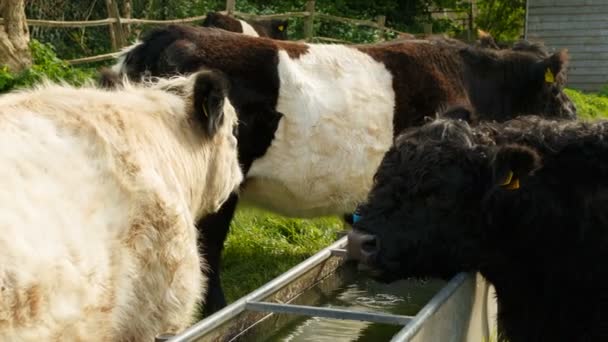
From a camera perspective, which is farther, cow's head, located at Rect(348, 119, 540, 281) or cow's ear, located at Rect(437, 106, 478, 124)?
cow's ear, located at Rect(437, 106, 478, 124)

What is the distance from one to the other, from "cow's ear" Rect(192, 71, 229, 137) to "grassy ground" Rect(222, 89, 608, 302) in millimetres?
2725

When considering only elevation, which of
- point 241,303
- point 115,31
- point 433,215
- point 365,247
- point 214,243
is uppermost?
point 115,31

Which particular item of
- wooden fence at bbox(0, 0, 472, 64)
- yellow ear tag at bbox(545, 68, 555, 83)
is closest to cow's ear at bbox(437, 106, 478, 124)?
yellow ear tag at bbox(545, 68, 555, 83)

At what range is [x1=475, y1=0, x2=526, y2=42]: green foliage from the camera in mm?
31453

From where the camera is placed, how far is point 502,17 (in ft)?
105

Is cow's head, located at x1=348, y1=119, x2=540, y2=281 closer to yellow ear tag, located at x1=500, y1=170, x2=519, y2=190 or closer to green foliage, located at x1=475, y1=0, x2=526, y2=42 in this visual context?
yellow ear tag, located at x1=500, y1=170, x2=519, y2=190

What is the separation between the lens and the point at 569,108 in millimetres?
8352

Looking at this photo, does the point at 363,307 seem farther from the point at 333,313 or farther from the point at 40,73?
the point at 40,73

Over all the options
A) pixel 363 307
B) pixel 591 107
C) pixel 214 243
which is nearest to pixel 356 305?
pixel 363 307

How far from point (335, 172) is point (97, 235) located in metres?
3.64

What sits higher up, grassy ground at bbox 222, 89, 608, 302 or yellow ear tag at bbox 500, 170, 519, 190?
yellow ear tag at bbox 500, 170, 519, 190

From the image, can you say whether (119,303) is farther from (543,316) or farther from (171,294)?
(543,316)

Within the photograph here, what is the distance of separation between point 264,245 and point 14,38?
3832 millimetres

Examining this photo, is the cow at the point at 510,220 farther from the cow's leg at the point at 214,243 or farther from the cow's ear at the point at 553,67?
the cow's ear at the point at 553,67
